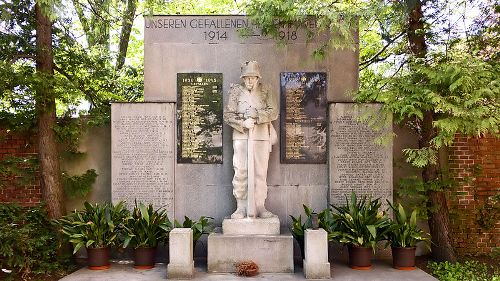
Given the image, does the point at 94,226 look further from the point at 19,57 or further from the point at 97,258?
the point at 19,57

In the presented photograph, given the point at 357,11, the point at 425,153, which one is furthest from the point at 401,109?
the point at 357,11

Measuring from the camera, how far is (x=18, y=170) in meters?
7.41

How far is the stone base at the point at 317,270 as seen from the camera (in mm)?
6406

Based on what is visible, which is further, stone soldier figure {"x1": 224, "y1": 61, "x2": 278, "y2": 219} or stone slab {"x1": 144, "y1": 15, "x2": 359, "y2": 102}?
stone slab {"x1": 144, "y1": 15, "x2": 359, "y2": 102}

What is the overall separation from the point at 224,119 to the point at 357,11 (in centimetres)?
257

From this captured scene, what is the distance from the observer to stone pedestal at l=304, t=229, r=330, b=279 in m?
6.41

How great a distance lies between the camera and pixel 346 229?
7008 mm

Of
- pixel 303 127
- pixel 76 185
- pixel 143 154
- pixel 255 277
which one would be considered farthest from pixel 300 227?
→ pixel 76 185

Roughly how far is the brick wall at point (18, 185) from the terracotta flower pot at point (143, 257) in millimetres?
2555

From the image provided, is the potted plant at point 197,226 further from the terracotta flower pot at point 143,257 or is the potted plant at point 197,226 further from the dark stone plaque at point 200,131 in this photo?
the dark stone plaque at point 200,131

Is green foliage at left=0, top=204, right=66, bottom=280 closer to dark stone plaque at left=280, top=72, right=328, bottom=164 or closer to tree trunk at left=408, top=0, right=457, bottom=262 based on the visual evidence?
dark stone plaque at left=280, top=72, right=328, bottom=164

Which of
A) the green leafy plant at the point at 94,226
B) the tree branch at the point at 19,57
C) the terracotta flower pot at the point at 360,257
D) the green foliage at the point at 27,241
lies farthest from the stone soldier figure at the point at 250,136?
the tree branch at the point at 19,57

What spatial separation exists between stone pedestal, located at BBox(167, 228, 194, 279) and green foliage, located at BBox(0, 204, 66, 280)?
2.03 metres

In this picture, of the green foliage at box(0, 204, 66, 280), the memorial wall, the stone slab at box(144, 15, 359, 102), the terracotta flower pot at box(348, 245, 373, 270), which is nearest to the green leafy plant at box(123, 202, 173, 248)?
the memorial wall
